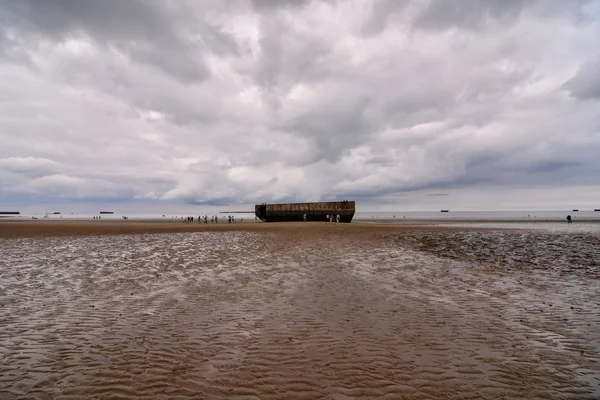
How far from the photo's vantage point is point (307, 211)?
65.1 m

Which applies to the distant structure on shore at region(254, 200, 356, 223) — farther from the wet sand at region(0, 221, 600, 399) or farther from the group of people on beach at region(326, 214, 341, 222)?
the wet sand at region(0, 221, 600, 399)

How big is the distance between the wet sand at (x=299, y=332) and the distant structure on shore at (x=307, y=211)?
4473 cm

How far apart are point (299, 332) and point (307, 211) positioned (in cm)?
5758

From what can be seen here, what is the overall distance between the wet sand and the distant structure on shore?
44729 millimetres

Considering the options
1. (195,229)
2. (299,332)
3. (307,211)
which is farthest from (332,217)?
(299,332)

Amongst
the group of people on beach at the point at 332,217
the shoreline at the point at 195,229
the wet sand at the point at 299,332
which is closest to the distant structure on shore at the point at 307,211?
the group of people on beach at the point at 332,217

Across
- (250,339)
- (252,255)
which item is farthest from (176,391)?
(252,255)

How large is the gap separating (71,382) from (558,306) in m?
12.3

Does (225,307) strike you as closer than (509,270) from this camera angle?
Yes

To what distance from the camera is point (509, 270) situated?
1577cm

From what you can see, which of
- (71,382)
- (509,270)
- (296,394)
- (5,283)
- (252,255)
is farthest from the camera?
(252,255)

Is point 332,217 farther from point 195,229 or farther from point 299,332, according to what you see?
point 299,332

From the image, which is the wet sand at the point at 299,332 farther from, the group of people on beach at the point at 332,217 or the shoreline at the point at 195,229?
the group of people on beach at the point at 332,217

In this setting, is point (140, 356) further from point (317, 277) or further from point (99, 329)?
point (317, 277)
